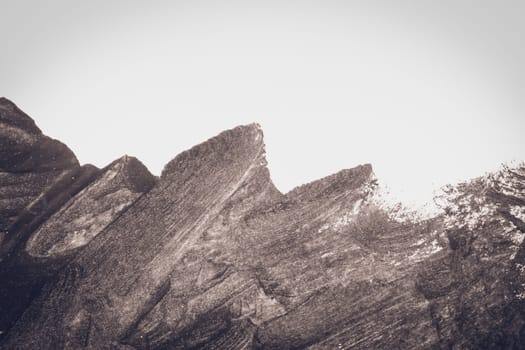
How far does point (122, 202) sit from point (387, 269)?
15.4 metres

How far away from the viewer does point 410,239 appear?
17.2 metres

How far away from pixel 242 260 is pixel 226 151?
6.43 metres

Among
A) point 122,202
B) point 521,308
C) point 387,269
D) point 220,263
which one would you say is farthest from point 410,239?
point 122,202

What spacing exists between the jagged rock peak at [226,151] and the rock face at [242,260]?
0.08 m

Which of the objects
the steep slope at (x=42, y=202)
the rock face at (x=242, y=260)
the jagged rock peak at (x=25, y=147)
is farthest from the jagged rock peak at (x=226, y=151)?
the jagged rock peak at (x=25, y=147)

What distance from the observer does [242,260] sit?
17.0m

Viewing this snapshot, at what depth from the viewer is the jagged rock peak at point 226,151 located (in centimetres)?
1800

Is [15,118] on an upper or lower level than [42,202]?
upper

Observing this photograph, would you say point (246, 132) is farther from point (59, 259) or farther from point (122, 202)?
point (59, 259)

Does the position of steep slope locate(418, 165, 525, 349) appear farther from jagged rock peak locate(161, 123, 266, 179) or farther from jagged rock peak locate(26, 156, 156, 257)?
jagged rock peak locate(26, 156, 156, 257)

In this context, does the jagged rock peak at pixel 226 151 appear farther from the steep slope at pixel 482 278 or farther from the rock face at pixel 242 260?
the steep slope at pixel 482 278

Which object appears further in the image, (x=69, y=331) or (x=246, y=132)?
(x=246, y=132)

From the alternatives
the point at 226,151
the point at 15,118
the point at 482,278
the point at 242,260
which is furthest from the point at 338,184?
the point at 15,118

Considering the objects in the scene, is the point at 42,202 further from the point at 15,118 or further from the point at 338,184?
the point at 338,184
